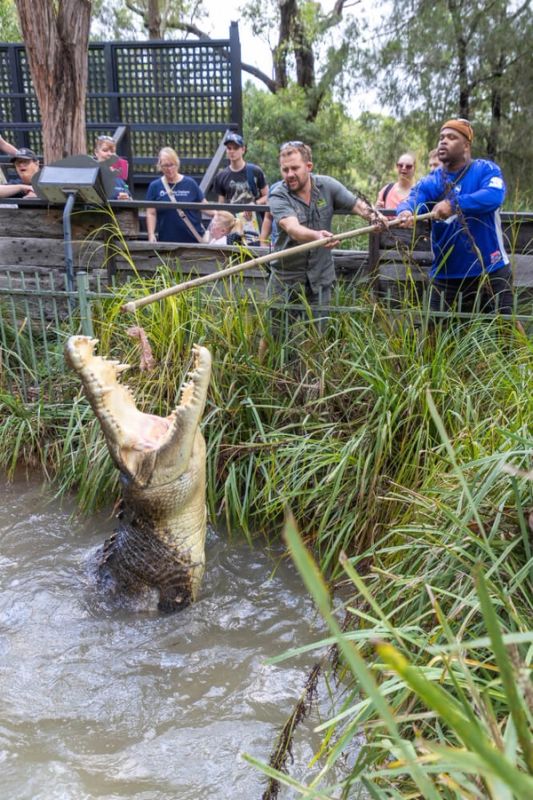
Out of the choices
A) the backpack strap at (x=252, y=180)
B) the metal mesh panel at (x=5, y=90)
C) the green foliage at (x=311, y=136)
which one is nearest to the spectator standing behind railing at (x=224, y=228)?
the backpack strap at (x=252, y=180)

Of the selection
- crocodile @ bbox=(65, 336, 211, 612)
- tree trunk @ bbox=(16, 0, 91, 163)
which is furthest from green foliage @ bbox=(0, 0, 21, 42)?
crocodile @ bbox=(65, 336, 211, 612)

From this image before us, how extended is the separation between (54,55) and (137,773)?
6535 millimetres

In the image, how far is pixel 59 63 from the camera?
276 inches

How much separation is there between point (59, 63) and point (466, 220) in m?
4.65

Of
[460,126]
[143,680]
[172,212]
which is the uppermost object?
[460,126]

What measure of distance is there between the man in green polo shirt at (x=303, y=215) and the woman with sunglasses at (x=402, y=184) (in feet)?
4.49

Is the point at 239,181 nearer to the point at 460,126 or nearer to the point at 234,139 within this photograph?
the point at 234,139

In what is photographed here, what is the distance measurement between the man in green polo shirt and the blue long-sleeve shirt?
0.41 m

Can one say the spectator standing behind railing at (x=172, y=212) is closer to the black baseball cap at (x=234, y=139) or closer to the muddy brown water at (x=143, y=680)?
the black baseball cap at (x=234, y=139)

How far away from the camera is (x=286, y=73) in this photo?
57.1 feet

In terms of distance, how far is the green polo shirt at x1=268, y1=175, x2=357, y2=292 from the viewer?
4.61m

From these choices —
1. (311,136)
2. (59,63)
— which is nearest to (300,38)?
(311,136)

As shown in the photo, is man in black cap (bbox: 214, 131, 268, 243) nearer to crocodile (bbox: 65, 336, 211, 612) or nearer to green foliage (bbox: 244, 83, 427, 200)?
crocodile (bbox: 65, 336, 211, 612)

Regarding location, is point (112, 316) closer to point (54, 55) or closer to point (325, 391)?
point (325, 391)
